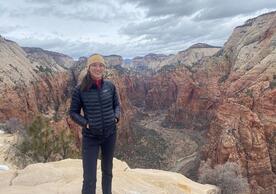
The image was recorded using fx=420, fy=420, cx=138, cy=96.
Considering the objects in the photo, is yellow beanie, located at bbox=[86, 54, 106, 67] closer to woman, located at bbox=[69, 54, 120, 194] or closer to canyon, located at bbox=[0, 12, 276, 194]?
woman, located at bbox=[69, 54, 120, 194]

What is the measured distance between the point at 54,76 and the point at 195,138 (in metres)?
27.7

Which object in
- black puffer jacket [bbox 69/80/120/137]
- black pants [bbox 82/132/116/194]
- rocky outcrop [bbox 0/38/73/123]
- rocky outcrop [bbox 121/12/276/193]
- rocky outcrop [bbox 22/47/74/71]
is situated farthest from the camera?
rocky outcrop [bbox 22/47/74/71]

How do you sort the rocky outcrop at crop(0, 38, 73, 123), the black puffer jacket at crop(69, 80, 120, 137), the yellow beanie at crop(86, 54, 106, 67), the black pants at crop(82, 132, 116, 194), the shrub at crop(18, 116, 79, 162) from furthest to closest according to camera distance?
the rocky outcrop at crop(0, 38, 73, 123)
the shrub at crop(18, 116, 79, 162)
the black pants at crop(82, 132, 116, 194)
the yellow beanie at crop(86, 54, 106, 67)
the black puffer jacket at crop(69, 80, 120, 137)

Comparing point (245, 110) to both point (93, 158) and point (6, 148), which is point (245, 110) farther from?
point (93, 158)

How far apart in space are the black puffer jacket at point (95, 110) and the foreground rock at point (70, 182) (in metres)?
2.05

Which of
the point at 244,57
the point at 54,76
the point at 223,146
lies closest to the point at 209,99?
the point at 244,57

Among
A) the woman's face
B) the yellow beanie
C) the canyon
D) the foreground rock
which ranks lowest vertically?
the canyon

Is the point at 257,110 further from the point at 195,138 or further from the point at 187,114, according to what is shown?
the point at 187,114

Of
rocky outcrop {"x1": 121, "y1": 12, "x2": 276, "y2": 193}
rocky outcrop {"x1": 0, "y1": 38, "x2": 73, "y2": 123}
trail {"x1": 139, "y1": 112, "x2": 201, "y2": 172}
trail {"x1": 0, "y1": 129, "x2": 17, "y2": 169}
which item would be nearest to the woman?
trail {"x1": 0, "y1": 129, "x2": 17, "y2": 169}

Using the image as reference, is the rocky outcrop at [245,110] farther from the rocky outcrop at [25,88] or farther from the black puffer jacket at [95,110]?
the black puffer jacket at [95,110]

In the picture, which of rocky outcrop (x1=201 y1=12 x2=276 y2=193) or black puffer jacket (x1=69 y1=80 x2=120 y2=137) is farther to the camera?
rocky outcrop (x1=201 y1=12 x2=276 y2=193)

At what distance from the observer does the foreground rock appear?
8.91 m

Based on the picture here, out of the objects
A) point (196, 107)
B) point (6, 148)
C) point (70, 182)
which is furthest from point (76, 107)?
point (196, 107)

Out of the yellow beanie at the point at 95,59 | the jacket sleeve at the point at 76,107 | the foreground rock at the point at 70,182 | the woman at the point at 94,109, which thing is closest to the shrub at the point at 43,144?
the foreground rock at the point at 70,182
